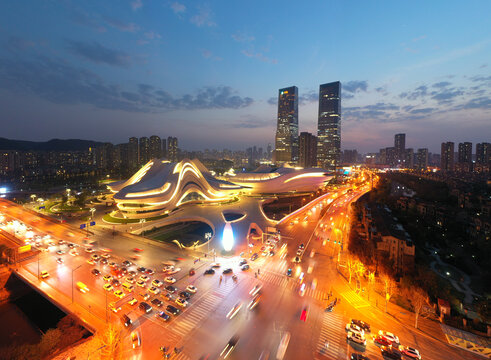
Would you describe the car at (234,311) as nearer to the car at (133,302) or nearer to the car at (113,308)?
the car at (133,302)

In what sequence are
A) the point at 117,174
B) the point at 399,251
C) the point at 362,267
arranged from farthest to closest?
the point at 117,174
the point at 399,251
the point at 362,267

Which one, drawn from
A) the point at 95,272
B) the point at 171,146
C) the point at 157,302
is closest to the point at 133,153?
the point at 171,146

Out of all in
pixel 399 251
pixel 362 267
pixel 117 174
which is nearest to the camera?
pixel 362 267

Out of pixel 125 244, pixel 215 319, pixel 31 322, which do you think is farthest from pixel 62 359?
pixel 125 244

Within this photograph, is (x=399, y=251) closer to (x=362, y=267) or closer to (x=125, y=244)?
(x=362, y=267)

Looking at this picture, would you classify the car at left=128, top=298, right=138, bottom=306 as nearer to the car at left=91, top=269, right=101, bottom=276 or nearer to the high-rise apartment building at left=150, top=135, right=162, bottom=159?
the car at left=91, top=269, right=101, bottom=276

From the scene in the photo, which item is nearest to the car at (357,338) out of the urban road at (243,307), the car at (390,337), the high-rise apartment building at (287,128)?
the urban road at (243,307)

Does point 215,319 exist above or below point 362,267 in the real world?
below
